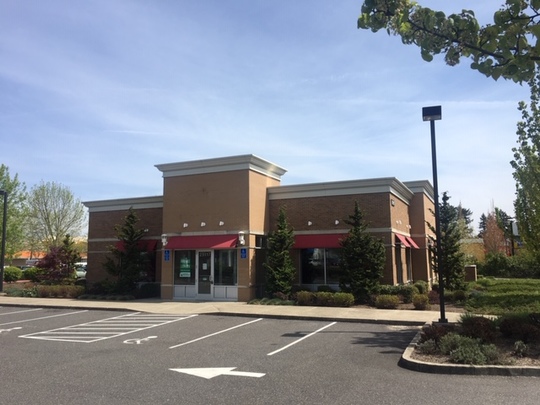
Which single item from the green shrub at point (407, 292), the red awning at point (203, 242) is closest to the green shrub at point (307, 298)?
the green shrub at point (407, 292)

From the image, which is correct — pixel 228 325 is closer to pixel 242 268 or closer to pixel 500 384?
pixel 242 268

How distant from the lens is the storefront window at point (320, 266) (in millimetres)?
20797

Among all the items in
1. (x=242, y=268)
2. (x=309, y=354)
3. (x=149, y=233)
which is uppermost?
(x=149, y=233)

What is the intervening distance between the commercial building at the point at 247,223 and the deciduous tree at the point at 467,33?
12.6 m

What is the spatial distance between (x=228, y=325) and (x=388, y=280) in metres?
8.62

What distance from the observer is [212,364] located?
884 centimetres

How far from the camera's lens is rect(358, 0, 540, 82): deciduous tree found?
7.43m

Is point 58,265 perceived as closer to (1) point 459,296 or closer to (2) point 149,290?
(2) point 149,290

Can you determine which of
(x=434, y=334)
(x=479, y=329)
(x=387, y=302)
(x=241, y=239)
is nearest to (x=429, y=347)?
(x=434, y=334)

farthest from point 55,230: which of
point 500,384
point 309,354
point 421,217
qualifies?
point 500,384

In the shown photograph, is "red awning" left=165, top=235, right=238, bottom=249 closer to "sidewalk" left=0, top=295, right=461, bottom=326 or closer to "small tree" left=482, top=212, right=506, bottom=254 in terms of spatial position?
"sidewalk" left=0, top=295, right=461, bottom=326

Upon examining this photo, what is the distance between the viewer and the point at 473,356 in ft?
27.1

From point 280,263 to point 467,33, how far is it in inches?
542

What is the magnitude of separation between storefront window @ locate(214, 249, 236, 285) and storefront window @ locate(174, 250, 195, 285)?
1.21 m
